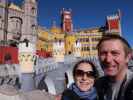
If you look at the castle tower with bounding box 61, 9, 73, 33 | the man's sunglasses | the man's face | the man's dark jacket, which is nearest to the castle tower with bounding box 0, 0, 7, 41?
the castle tower with bounding box 61, 9, 73, 33

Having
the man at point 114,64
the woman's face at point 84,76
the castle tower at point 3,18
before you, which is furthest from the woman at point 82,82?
the castle tower at point 3,18

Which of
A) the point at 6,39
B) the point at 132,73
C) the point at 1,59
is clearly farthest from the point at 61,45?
the point at 6,39

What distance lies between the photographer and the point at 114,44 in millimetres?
2348

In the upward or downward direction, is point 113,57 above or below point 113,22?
below

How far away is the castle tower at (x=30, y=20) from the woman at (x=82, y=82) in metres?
39.1

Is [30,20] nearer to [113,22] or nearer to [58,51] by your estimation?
[113,22]

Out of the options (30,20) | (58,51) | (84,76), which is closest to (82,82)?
(84,76)

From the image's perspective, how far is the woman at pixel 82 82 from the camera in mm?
2803

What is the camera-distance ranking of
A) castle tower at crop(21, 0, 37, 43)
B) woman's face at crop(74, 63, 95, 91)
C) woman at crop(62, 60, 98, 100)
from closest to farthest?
1. woman at crop(62, 60, 98, 100)
2. woman's face at crop(74, 63, 95, 91)
3. castle tower at crop(21, 0, 37, 43)

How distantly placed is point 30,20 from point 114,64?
41757mm

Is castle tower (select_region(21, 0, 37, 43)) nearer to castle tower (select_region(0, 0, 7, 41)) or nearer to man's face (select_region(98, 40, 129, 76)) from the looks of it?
castle tower (select_region(0, 0, 7, 41))

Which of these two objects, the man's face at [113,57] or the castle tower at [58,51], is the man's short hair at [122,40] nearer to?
the man's face at [113,57]

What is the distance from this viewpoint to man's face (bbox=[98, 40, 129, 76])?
7.48 ft

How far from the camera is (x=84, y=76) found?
296 centimetres
